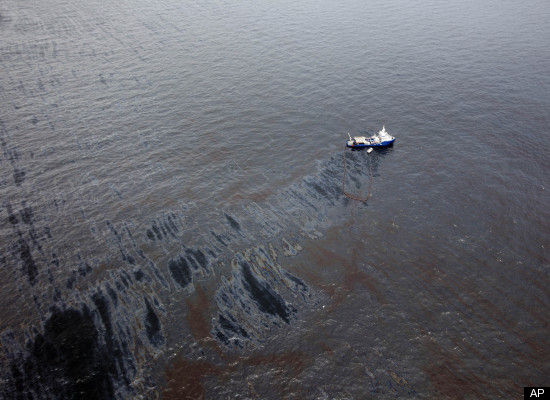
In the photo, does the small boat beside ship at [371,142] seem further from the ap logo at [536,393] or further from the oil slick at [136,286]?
the ap logo at [536,393]

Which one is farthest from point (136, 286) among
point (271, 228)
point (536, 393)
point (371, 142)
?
point (371, 142)

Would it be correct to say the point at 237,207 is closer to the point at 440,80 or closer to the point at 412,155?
the point at 412,155

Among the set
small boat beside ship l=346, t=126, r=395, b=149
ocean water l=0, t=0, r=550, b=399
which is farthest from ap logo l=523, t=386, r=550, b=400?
small boat beside ship l=346, t=126, r=395, b=149

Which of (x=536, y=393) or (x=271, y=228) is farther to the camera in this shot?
(x=271, y=228)

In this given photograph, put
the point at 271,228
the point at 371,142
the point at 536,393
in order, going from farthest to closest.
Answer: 1. the point at 371,142
2. the point at 271,228
3. the point at 536,393

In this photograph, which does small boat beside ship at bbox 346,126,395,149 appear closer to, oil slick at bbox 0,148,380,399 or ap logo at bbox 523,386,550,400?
oil slick at bbox 0,148,380,399

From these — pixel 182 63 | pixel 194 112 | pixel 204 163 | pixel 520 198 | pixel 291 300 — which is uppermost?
pixel 182 63

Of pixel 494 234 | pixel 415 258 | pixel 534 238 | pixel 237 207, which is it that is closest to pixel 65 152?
pixel 237 207

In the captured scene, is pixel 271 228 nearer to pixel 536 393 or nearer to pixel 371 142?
pixel 371 142
